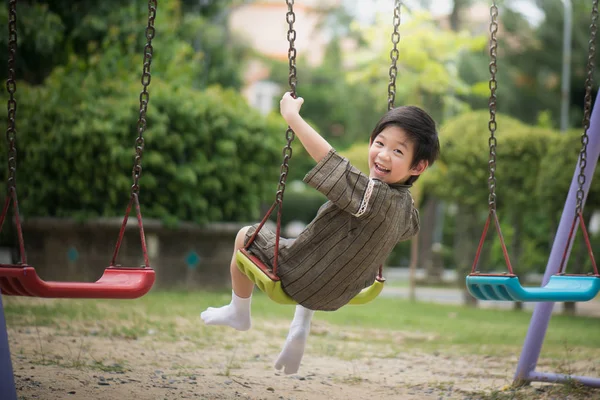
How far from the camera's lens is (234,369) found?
5.12m

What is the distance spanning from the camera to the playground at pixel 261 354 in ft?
14.2

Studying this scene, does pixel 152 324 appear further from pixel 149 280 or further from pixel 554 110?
pixel 554 110

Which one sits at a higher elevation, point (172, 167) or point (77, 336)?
point (172, 167)

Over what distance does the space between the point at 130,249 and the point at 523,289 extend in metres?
7.29

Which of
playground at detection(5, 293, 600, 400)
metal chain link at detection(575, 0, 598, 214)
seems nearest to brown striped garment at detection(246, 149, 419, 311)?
playground at detection(5, 293, 600, 400)

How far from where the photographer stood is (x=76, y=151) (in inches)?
385

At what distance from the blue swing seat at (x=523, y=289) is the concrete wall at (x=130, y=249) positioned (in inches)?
273

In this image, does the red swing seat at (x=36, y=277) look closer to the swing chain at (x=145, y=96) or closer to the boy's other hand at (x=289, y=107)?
the swing chain at (x=145, y=96)

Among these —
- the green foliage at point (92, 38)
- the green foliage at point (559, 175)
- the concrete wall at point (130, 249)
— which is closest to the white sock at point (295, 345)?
the green foliage at point (559, 175)

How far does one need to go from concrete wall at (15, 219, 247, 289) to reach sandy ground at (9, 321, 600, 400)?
11.3 feet

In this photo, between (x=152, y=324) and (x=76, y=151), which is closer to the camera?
(x=152, y=324)

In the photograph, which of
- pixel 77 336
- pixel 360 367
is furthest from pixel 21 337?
pixel 360 367

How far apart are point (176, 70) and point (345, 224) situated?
9.86 meters

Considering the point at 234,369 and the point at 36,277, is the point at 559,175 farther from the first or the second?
the point at 36,277
